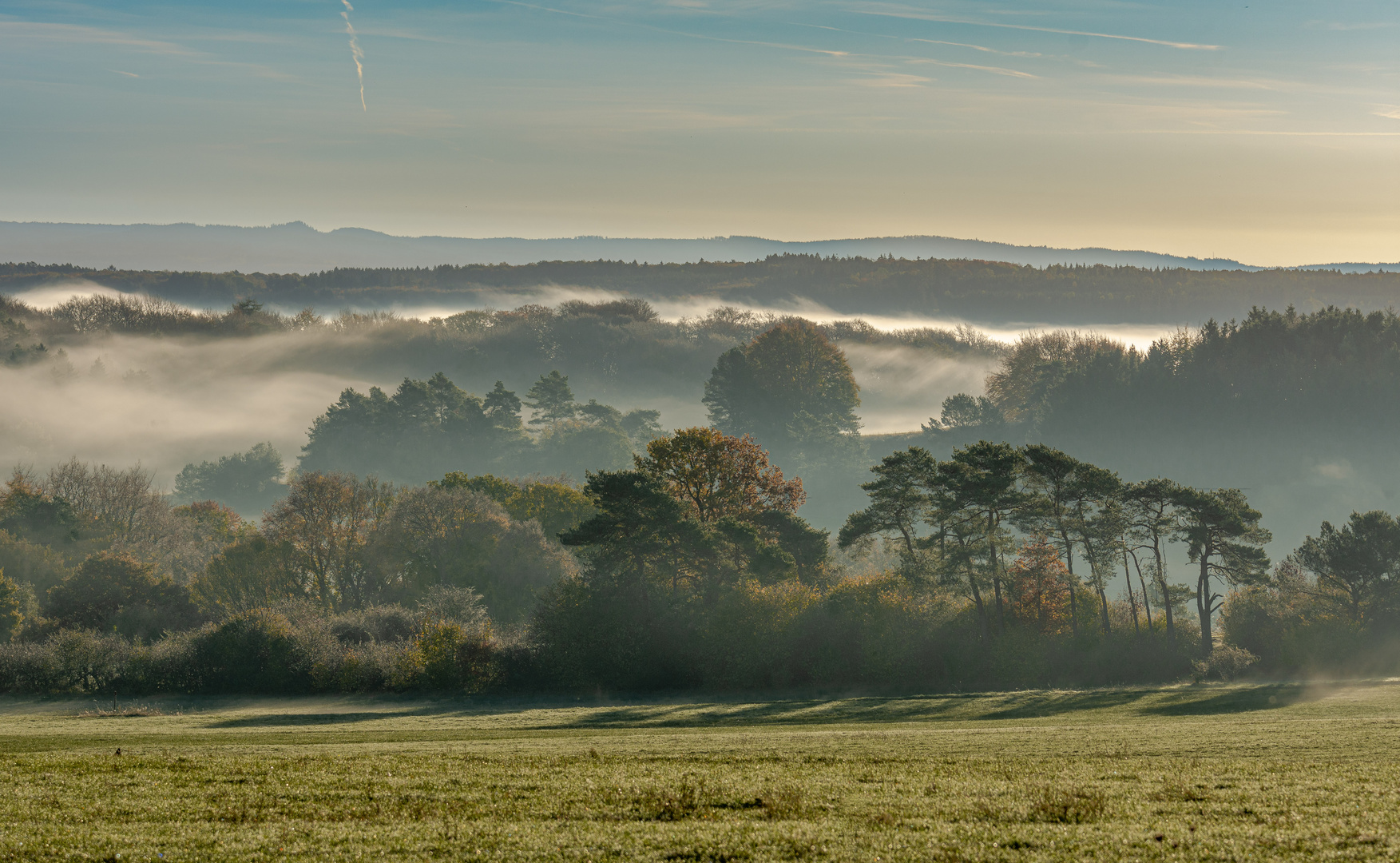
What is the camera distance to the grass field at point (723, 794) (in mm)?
14711

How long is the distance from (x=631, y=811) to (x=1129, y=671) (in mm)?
51308

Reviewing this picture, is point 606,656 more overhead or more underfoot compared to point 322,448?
more underfoot

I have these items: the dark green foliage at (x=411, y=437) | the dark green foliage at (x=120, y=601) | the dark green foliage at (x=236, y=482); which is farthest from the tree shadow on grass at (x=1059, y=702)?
the dark green foliage at (x=236, y=482)

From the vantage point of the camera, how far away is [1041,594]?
68125mm

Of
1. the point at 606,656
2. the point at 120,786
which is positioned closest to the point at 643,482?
the point at 606,656

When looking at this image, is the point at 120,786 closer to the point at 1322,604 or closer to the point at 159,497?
the point at 1322,604

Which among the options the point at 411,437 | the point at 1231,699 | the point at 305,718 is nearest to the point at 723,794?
the point at 305,718

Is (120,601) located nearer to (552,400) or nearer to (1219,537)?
(1219,537)

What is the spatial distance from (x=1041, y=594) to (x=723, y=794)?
54.2 metres

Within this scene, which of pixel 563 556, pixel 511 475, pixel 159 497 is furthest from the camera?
pixel 511 475

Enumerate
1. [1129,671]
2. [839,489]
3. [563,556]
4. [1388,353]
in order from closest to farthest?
[1129,671]
[563,556]
[1388,353]
[839,489]

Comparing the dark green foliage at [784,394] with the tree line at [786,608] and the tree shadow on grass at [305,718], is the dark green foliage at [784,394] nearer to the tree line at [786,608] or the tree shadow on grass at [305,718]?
the tree line at [786,608]

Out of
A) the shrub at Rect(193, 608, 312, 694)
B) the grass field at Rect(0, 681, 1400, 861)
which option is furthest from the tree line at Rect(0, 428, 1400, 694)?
the grass field at Rect(0, 681, 1400, 861)

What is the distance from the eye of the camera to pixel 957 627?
6456 cm
